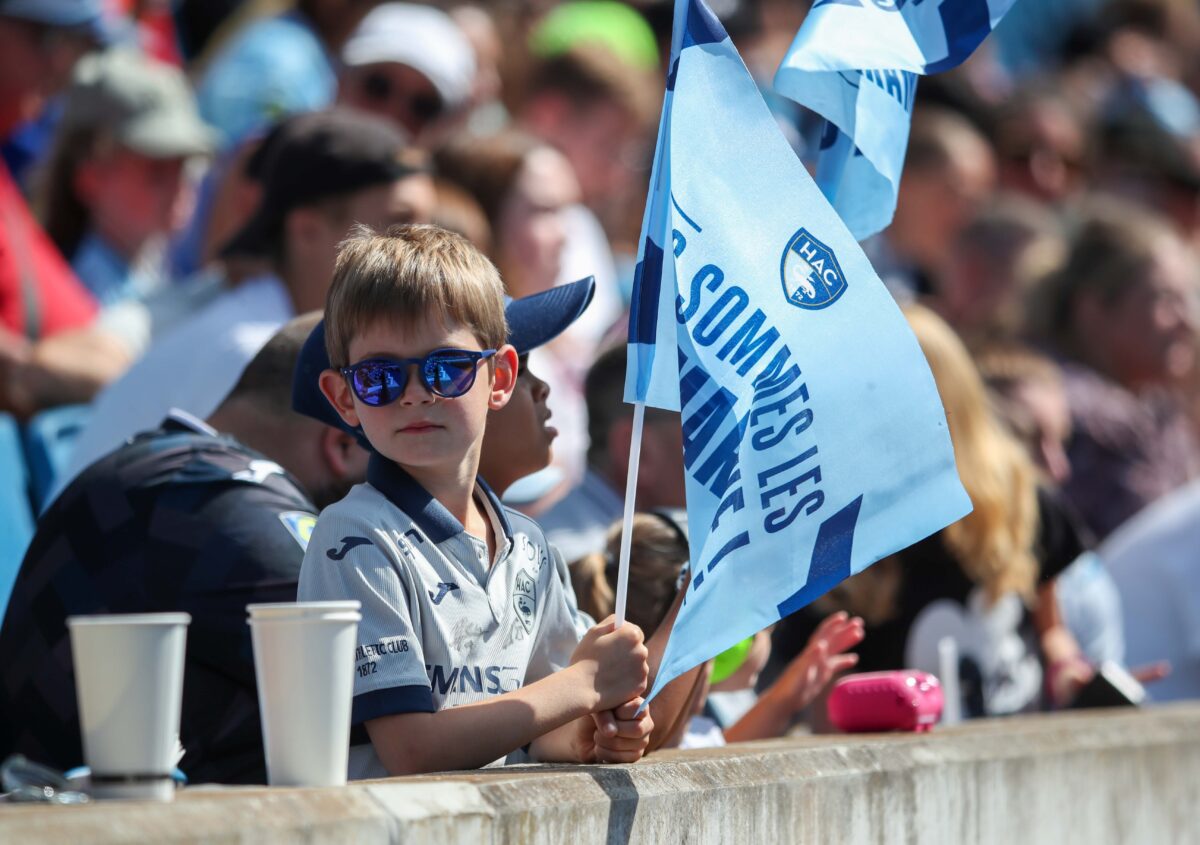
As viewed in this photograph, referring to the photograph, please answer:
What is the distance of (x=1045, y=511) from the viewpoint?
18.2ft

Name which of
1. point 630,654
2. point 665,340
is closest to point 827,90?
point 665,340

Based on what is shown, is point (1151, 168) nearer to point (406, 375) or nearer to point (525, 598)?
point (525, 598)

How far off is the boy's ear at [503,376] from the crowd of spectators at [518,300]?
28cm

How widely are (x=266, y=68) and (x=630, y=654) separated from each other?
5.17 metres

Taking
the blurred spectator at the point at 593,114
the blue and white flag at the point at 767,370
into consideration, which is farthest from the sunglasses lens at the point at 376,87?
the blue and white flag at the point at 767,370

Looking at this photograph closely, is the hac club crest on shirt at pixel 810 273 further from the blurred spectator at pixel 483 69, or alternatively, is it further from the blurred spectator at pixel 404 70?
the blurred spectator at pixel 483 69

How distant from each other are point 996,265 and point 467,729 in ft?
19.6

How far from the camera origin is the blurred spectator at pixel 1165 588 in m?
6.28

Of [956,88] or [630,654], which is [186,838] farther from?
[956,88]

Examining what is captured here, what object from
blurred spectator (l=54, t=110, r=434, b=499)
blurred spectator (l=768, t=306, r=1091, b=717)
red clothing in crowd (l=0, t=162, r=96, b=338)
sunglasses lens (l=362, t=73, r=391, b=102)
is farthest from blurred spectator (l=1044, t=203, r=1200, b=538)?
red clothing in crowd (l=0, t=162, r=96, b=338)

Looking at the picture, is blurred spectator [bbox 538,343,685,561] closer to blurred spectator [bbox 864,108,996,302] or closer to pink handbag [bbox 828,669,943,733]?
pink handbag [bbox 828,669,943,733]

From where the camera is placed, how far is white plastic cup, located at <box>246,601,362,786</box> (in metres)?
2.52

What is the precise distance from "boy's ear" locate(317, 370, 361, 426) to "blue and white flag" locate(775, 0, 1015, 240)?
1006 millimetres

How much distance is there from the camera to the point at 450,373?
2977 mm
